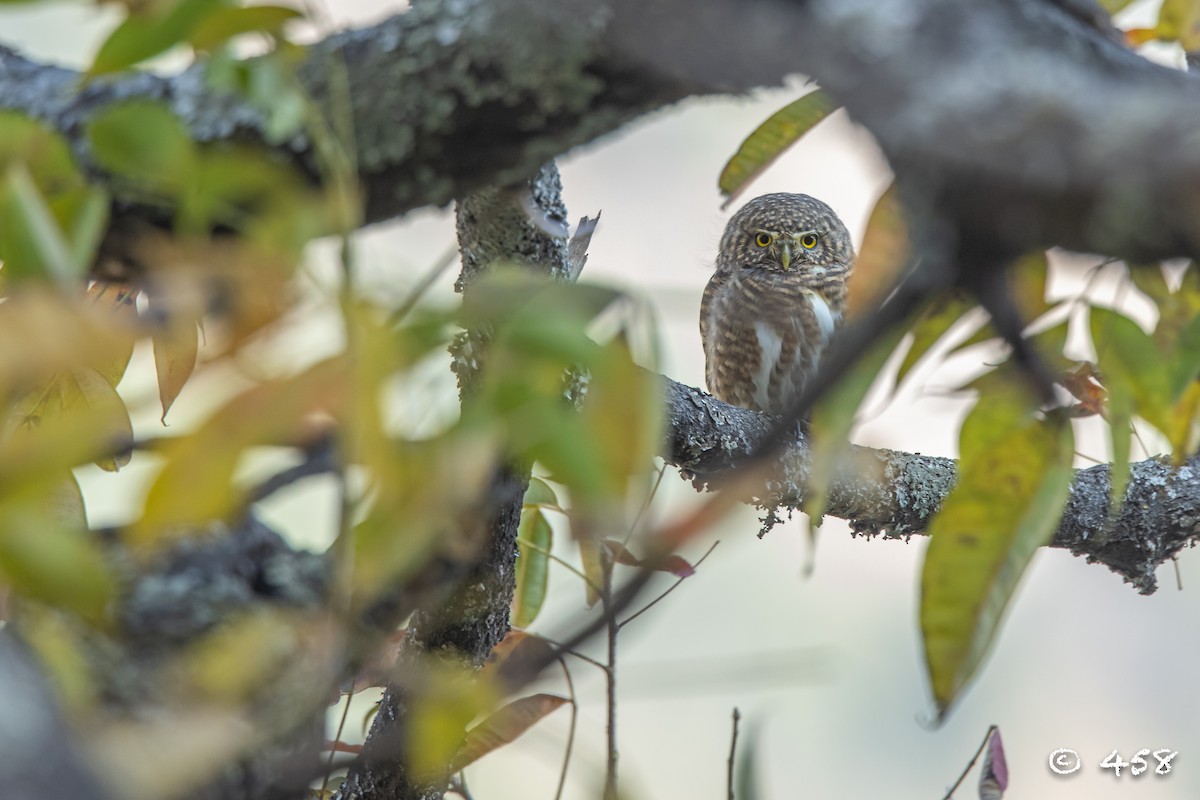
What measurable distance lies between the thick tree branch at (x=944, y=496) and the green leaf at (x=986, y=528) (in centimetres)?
120

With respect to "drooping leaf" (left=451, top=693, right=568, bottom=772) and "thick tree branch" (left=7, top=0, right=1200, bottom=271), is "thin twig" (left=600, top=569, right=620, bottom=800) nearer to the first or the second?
"thick tree branch" (left=7, top=0, right=1200, bottom=271)

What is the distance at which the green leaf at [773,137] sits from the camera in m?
1.04

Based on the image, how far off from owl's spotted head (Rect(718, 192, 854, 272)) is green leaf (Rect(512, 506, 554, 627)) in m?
1.56

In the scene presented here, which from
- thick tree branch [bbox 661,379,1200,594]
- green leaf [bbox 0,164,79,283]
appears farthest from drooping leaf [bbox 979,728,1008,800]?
green leaf [bbox 0,164,79,283]

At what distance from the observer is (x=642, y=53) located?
0.83 m

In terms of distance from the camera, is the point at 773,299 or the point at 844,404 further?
the point at 773,299

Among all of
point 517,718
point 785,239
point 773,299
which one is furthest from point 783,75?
point 785,239

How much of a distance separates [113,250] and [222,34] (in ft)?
1.22

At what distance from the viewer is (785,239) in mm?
3127

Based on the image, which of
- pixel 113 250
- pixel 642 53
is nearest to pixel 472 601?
pixel 113 250

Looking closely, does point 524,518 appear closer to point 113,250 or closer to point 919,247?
point 113,250

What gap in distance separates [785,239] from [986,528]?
2499 millimetres

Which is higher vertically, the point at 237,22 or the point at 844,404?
the point at 237,22

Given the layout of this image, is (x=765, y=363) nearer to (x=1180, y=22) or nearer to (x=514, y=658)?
(x=1180, y=22)
